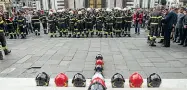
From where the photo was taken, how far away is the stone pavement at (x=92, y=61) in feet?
19.8

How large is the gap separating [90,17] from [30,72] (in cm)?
729

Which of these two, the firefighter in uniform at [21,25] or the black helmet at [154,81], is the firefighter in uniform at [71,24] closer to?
the firefighter in uniform at [21,25]

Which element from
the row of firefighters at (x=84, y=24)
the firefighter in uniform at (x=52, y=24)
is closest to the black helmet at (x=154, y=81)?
the row of firefighters at (x=84, y=24)

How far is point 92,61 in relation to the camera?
7.14 m

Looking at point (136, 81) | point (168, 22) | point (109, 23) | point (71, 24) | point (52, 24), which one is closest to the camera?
point (136, 81)

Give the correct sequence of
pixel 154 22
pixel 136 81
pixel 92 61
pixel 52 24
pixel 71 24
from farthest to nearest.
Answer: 1. pixel 52 24
2. pixel 71 24
3. pixel 154 22
4. pixel 92 61
5. pixel 136 81

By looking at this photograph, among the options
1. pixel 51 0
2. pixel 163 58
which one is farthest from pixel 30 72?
pixel 51 0

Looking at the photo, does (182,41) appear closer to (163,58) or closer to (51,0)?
(163,58)

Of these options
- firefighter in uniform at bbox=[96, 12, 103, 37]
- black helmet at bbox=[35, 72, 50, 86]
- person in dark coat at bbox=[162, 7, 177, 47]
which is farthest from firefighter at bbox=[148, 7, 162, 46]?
black helmet at bbox=[35, 72, 50, 86]

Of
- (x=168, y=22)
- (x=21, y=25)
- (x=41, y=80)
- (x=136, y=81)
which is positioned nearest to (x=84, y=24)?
(x=21, y=25)

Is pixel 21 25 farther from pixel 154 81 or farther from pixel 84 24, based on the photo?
pixel 154 81

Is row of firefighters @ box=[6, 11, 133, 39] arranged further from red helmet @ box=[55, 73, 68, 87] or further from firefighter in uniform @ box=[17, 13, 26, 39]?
red helmet @ box=[55, 73, 68, 87]

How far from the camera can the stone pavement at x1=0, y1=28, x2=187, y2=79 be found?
6.04 meters

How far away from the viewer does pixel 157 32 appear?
9242 mm
